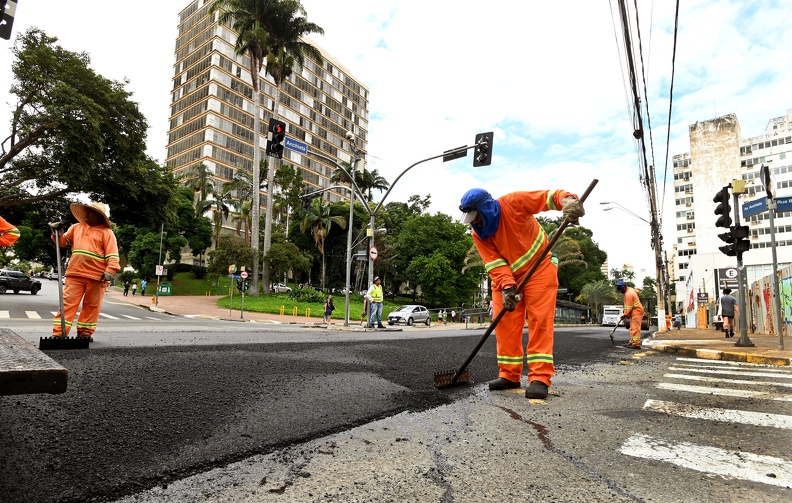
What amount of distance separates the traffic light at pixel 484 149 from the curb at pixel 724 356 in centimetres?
760

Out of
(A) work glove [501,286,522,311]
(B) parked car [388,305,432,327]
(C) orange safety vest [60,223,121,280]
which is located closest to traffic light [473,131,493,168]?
(C) orange safety vest [60,223,121,280]

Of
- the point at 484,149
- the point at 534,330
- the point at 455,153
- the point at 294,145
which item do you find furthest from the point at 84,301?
the point at 455,153

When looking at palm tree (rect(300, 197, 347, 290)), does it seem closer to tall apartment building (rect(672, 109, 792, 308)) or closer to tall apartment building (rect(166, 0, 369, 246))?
tall apartment building (rect(166, 0, 369, 246))

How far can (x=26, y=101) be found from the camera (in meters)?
16.5

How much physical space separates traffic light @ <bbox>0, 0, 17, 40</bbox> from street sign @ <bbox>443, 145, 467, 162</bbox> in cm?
1250

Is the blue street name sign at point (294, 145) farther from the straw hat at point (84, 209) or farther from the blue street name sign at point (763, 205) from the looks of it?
the blue street name sign at point (763, 205)

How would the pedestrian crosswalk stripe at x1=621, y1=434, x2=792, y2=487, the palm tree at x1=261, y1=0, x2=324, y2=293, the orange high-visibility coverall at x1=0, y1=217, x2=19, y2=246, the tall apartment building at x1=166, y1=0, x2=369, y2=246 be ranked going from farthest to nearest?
the tall apartment building at x1=166, y1=0, x2=369, y2=246
the palm tree at x1=261, y1=0, x2=324, y2=293
the orange high-visibility coverall at x1=0, y1=217, x2=19, y2=246
the pedestrian crosswalk stripe at x1=621, y1=434, x2=792, y2=487

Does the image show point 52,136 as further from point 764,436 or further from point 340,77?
point 340,77

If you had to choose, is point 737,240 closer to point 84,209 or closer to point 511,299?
point 511,299

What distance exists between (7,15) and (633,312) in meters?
12.9

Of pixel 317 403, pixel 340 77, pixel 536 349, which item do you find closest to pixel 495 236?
pixel 536 349

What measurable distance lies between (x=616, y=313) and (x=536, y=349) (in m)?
52.5

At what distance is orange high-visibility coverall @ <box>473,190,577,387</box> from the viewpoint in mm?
3781

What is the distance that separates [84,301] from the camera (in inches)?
224
